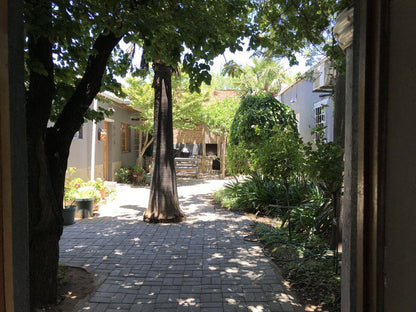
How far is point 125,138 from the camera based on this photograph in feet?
54.2

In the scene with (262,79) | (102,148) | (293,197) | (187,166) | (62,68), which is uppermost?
(262,79)

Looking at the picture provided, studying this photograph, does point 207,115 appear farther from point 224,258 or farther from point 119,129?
point 224,258

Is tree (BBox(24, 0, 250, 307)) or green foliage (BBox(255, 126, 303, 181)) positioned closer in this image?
tree (BBox(24, 0, 250, 307))

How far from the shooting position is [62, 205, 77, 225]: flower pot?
7352 millimetres

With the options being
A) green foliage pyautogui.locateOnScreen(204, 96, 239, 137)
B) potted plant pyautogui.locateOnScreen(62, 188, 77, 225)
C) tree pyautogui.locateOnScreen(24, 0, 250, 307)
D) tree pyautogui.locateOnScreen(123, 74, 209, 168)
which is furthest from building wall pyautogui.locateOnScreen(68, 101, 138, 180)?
tree pyautogui.locateOnScreen(24, 0, 250, 307)

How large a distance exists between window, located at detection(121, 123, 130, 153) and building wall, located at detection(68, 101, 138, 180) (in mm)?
201

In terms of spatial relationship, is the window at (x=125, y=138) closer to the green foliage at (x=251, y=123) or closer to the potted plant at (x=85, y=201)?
the green foliage at (x=251, y=123)

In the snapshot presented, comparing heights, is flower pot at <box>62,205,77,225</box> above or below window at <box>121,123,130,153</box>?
below

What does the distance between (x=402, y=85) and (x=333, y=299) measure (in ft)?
10.7

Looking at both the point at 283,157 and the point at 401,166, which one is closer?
the point at 401,166

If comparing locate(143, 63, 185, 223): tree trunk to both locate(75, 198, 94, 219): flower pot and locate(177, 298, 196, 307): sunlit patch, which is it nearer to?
locate(75, 198, 94, 219): flower pot

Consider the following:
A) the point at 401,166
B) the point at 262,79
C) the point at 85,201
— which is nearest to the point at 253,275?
the point at 401,166

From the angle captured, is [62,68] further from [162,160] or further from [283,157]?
[283,157]

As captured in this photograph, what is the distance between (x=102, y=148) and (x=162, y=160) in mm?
5277
